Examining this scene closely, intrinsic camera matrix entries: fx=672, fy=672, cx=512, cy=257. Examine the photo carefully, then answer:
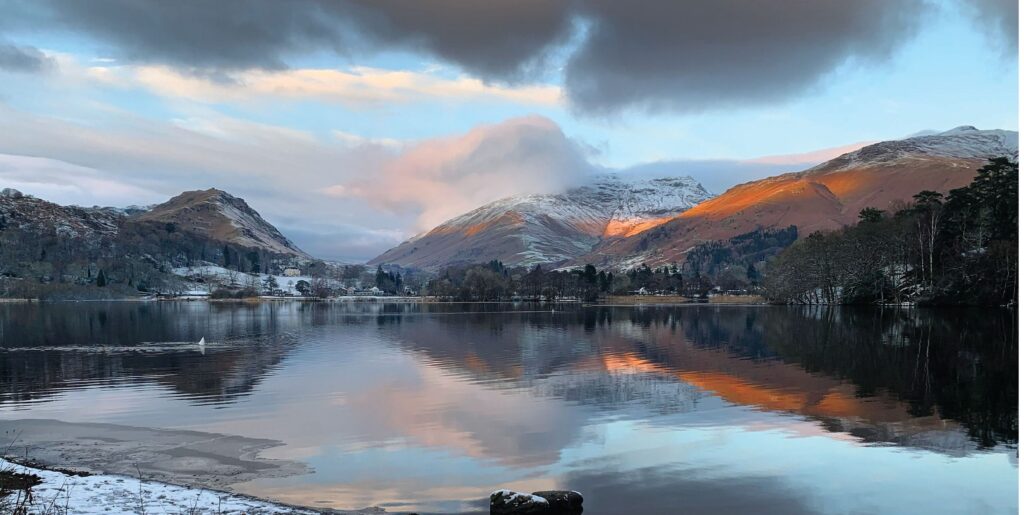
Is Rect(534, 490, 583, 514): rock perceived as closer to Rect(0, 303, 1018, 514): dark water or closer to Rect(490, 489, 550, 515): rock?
Rect(490, 489, 550, 515): rock

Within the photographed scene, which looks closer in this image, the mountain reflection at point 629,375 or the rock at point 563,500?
the rock at point 563,500

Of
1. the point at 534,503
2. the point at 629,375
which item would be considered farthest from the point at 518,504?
the point at 629,375

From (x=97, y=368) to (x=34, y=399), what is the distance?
14.6 metres

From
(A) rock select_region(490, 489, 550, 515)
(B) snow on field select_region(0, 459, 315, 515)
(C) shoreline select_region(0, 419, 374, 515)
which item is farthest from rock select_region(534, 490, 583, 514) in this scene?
(B) snow on field select_region(0, 459, 315, 515)

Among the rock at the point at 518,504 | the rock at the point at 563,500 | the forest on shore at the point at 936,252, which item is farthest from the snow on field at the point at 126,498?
the forest on shore at the point at 936,252

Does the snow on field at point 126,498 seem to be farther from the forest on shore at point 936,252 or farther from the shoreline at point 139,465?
the forest on shore at point 936,252

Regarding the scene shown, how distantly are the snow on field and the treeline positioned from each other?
12360 cm

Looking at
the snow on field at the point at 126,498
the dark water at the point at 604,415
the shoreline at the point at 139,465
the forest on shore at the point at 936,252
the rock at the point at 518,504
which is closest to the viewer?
the snow on field at the point at 126,498

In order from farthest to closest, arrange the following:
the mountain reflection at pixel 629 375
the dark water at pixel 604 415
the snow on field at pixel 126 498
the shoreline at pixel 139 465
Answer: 1. the mountain reflection at pixel 629 375
2. the dark water at pixel 604 415
3. the shoreline at pixel 139 465
4. the snow on field at pixel 126 498

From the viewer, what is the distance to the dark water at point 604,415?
20.9 metres

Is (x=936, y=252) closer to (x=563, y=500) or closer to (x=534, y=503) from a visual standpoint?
(x=563, y=500)

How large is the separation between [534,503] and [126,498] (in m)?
11.1

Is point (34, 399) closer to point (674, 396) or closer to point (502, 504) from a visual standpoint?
point (502, 504)

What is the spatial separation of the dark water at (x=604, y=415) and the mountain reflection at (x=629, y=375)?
213 millimetres
